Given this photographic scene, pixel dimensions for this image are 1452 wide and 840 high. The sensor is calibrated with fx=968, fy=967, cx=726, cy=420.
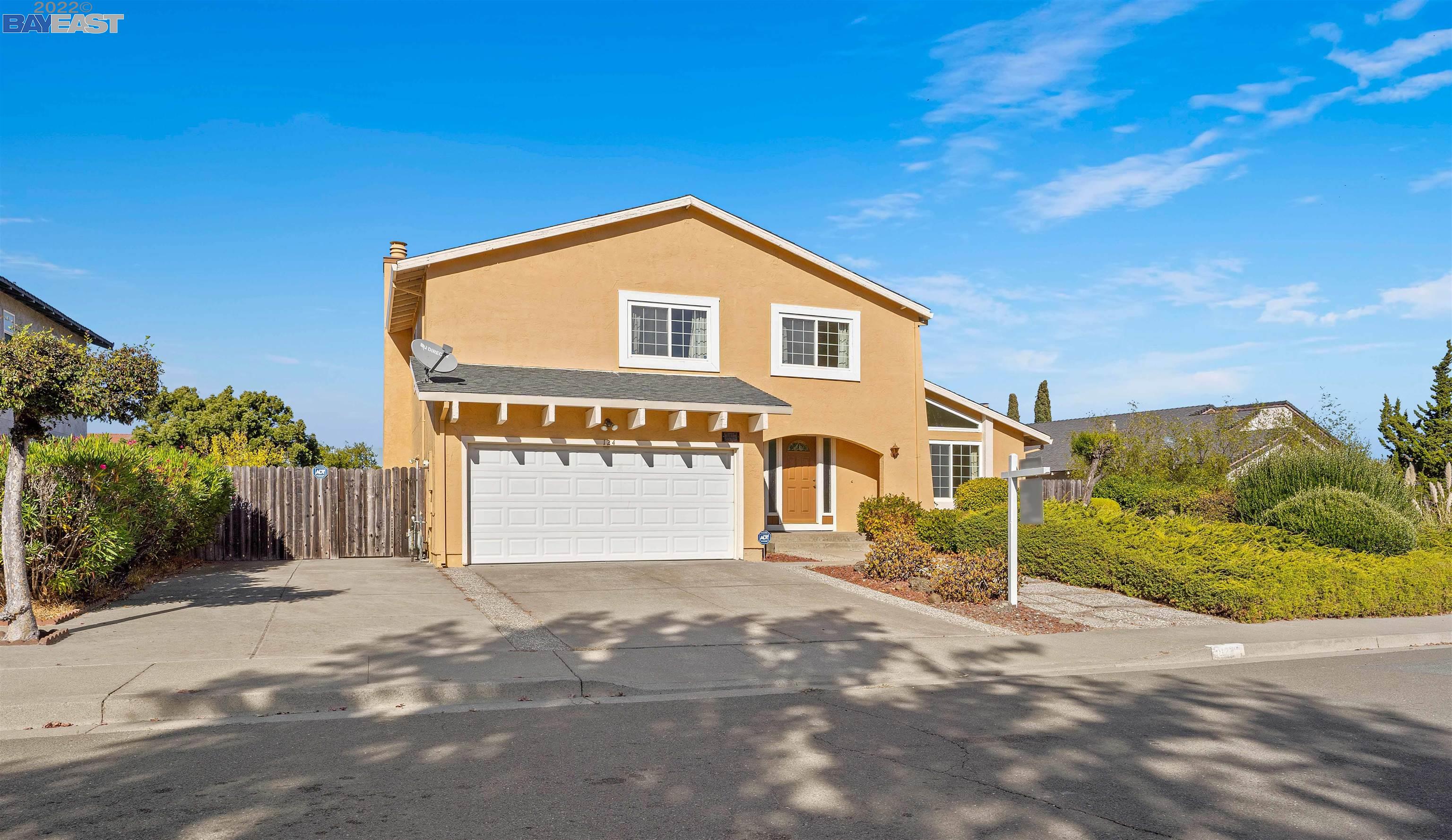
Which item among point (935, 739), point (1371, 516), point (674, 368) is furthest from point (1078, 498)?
Result: point (935, 739)

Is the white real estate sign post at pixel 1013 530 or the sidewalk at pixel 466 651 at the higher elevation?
the white real estate sign post at pixel 1013 530

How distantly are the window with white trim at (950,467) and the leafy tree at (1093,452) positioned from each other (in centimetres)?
277

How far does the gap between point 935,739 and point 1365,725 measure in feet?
11.3

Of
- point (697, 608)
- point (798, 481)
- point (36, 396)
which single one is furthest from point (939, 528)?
point (36, 396)

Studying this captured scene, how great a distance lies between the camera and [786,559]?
1777 cm

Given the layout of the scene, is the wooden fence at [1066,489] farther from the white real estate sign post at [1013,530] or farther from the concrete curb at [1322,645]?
the white real estate sign post at [1013,530]

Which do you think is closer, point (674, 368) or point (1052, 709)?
point (1052, 709)

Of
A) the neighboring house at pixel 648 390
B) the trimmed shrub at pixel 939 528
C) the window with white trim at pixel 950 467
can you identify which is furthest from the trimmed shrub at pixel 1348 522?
the window with white trim at pixel 950 467

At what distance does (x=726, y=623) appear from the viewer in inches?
436

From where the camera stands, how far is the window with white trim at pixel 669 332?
725 inches

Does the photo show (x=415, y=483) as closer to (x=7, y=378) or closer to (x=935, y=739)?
(x=7, y=378)

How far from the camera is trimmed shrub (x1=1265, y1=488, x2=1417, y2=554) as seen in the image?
49.6ft

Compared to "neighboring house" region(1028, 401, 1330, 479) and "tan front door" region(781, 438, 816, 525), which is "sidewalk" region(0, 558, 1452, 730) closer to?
"tan front door" region(781, 438, 816, 525)

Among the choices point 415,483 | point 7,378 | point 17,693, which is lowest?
point 17,693
